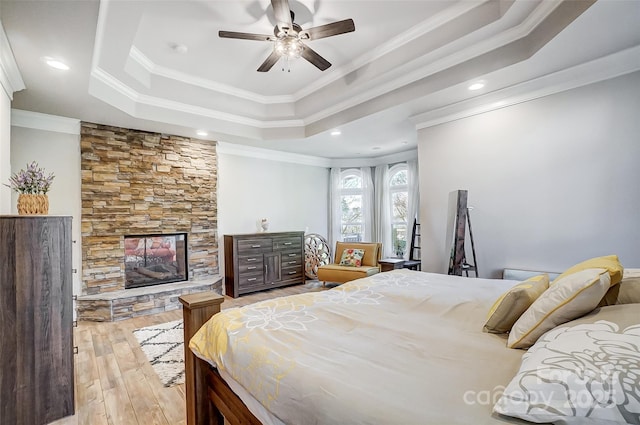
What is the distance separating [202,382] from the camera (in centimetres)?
163

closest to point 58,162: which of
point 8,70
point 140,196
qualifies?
point 140,196

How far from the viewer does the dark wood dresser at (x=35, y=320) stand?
71.1 inches

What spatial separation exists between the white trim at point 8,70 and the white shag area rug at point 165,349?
2754mm

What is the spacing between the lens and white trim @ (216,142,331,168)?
5346mm

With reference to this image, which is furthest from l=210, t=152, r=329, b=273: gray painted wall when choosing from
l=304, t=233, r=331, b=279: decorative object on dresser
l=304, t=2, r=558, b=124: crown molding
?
l=304, t=2, r=558, b=124: crown molding

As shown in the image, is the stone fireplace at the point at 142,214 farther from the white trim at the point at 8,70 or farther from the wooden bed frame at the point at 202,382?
the wooden bed frame at the point at 202,382

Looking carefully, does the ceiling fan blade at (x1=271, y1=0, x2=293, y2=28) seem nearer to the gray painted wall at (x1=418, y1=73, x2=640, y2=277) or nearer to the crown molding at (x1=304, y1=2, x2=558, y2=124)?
the crown molding at (x1=304, y1=2, x2=558, y2=124)

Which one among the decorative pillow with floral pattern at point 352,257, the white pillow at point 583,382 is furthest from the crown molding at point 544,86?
the white pillow at point 583,382

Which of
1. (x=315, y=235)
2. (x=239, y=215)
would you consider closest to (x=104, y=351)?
(x=239, y=215)

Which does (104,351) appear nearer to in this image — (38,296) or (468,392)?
(38,296)

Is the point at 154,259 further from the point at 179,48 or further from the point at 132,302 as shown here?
the point at 179,48

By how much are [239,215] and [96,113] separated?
8.59 ft

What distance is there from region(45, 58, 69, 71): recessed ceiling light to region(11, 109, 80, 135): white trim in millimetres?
1579

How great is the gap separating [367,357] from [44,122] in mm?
4938
